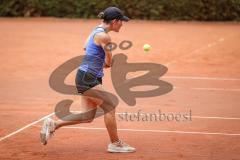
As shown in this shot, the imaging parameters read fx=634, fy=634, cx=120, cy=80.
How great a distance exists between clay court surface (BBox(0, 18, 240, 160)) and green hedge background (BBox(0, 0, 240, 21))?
3.91 meters

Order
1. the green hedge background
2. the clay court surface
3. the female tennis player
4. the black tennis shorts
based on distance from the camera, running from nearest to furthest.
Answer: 1. the female tennis player
2. the black tennis shorts
3. the clay court surface
4. the green hedge background

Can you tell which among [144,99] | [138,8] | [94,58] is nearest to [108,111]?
[94,58]

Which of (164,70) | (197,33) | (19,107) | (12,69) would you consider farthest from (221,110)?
(197,33)

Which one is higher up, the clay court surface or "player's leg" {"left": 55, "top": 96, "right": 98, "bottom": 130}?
"player's leg" {"left": 55, "top": 96, "right": 98, "bottom": 130}

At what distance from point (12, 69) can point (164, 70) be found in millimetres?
4587

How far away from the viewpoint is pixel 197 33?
29.4 meters

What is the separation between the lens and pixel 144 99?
14.6 meters

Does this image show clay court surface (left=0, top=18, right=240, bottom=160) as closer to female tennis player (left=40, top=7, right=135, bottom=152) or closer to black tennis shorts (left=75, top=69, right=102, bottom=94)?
female tennis player (left=40, top=7, right=135, bottom=152)

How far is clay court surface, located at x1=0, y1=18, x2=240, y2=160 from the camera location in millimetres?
9953

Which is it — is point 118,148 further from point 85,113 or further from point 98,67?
point 98,67

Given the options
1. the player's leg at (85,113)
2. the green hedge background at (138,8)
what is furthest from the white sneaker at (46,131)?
the green hedge background at (138,8)

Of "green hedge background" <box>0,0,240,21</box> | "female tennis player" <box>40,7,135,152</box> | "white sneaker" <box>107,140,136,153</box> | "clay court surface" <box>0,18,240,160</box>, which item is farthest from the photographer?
"green hedge background" <box>0,0,240,21</box>

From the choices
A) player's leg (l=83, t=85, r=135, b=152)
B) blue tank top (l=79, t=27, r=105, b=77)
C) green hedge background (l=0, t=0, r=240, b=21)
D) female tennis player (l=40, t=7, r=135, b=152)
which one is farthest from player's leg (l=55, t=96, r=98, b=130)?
green hedge background (l=0, t=0, r=240, b=21)

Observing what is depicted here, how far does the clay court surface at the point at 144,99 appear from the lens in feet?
32.7
